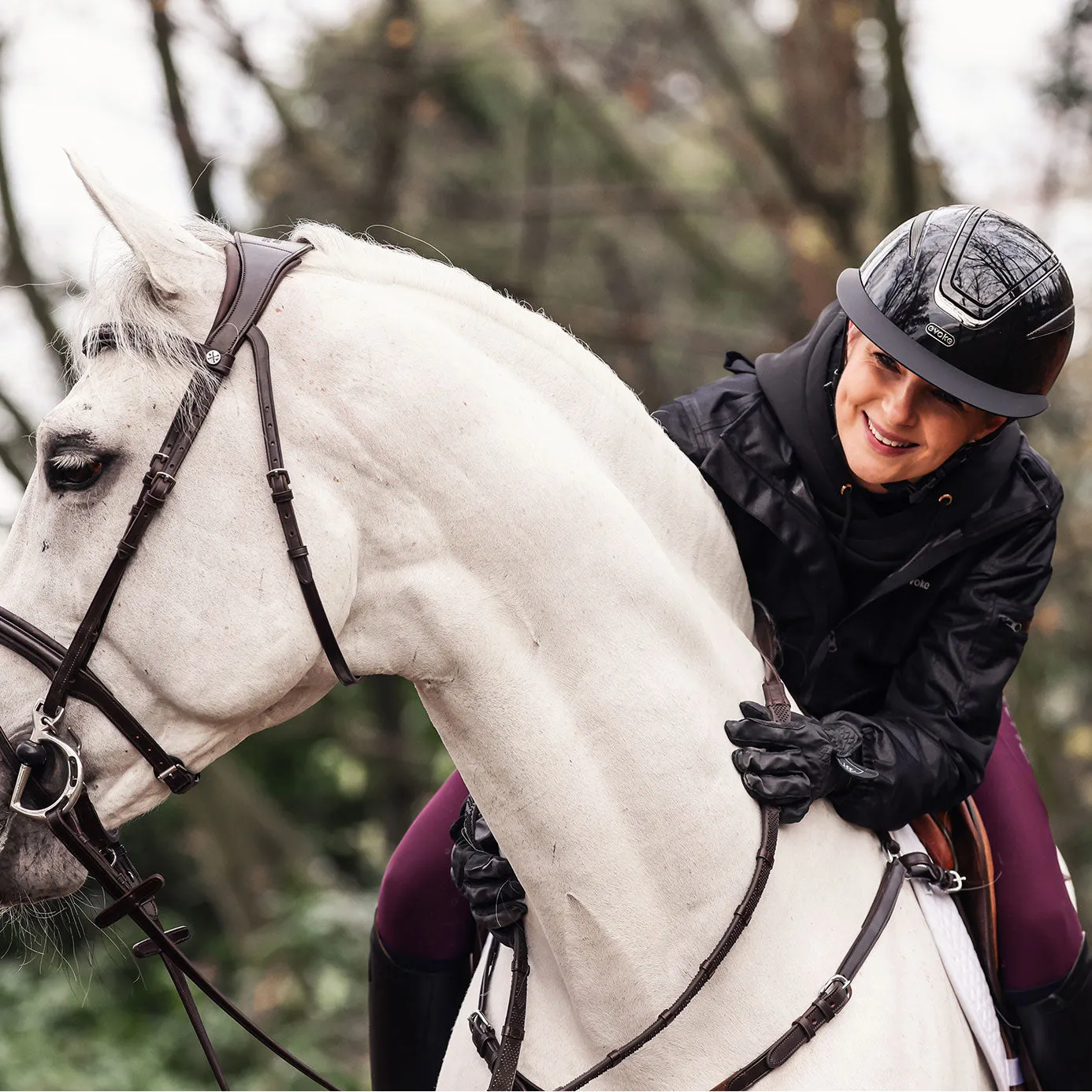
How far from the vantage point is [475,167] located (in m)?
12.4

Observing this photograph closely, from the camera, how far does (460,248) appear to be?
11102 mm

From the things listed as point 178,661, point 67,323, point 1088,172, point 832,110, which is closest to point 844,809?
point 178,661

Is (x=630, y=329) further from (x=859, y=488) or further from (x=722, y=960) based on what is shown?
(x=722, y=960)

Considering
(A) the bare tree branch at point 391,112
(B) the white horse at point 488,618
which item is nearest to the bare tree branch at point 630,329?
(A) the bare tree branch at point 391,112

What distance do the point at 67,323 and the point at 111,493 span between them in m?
0.38

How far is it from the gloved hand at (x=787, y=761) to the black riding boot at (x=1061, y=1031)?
0.88m

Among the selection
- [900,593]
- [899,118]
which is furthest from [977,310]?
A: [899,118]

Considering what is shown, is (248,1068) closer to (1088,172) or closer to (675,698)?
(675,698)

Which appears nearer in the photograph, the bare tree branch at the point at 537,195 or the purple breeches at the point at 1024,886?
the purple breeches at the point at 1024,886

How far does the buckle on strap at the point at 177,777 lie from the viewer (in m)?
1.99

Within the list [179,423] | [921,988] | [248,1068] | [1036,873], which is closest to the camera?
[179,423]

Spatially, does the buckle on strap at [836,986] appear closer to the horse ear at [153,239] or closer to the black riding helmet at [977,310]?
the black riding helmet at [977,310]

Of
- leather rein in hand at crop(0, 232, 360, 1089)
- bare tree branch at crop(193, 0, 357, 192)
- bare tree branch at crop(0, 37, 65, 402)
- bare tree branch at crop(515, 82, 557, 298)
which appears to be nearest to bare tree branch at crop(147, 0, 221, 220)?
bare tree branch at crop(193, 0, 357, 192)

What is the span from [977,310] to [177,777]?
1757 mm
